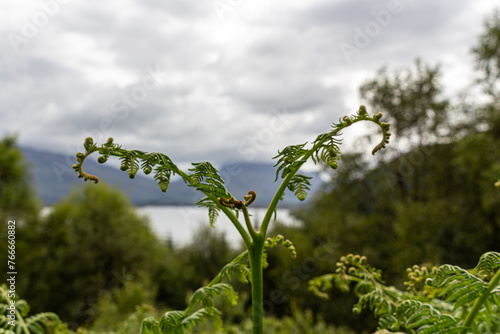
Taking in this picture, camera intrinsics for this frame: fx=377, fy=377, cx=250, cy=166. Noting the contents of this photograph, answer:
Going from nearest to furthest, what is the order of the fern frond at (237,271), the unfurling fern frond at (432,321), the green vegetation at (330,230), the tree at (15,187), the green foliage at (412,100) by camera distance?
the unfurling fern frond at (432,321) < the fern frond at (237,271) < the green vegetation at (330,230) < the green foliage at (412,100) < the tree at (15,187)

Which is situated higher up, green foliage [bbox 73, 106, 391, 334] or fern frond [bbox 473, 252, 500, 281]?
green foliage [bbox 73, 106, 391, 334]

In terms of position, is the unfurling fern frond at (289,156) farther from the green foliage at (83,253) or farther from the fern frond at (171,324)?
the green foliage at (83,253)

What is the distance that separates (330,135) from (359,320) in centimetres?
1697

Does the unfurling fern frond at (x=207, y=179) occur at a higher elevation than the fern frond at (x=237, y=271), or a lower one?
higher

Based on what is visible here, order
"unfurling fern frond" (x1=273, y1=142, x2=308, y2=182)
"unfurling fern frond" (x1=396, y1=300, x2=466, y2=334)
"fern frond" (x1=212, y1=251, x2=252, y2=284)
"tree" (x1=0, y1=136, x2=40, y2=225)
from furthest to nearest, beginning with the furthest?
"tree" (x1=0, y1=136, x2=40, y2=225)
"fern frond" (x1=212, y1=251, x2=252, y2=284)
"unfurling fern frond" (x1=273, y1=142, x2=308, y2=182)
"unfurling fern frond" (x1=396, y1=300, x2=466, y2=334)

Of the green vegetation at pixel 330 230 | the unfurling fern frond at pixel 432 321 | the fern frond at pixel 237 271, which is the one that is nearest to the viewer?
the unfurling fern frond at pixel 432 321

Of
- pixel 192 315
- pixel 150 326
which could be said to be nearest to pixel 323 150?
pixel 192 315

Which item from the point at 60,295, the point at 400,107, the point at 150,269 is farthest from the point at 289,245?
the point at 60,295

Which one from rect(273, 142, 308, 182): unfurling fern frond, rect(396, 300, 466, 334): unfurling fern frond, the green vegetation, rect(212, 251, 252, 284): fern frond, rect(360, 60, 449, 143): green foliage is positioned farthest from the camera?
rect(360, 60, 449, 143): green foliage

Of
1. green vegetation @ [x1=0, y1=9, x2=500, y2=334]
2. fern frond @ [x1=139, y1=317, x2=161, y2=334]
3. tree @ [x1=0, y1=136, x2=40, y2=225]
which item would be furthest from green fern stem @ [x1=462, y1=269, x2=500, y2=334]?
tree @ [x1=0, y1=136, x2=40, y2=225]

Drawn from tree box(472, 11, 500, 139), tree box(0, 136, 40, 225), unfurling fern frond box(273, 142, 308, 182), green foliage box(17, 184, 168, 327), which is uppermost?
tree box(472, 11, 500, 139)

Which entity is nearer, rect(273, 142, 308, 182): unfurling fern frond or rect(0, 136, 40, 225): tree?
rect(273, 142, 308, 182): unfurling fern frond

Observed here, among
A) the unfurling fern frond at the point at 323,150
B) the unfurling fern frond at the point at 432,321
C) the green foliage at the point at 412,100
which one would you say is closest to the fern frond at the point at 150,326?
the unfurling fern frond at the point at 323,150

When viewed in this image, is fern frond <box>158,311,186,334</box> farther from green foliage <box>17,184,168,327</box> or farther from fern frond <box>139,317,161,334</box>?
green foliage <box>17,184,168,327</box>
